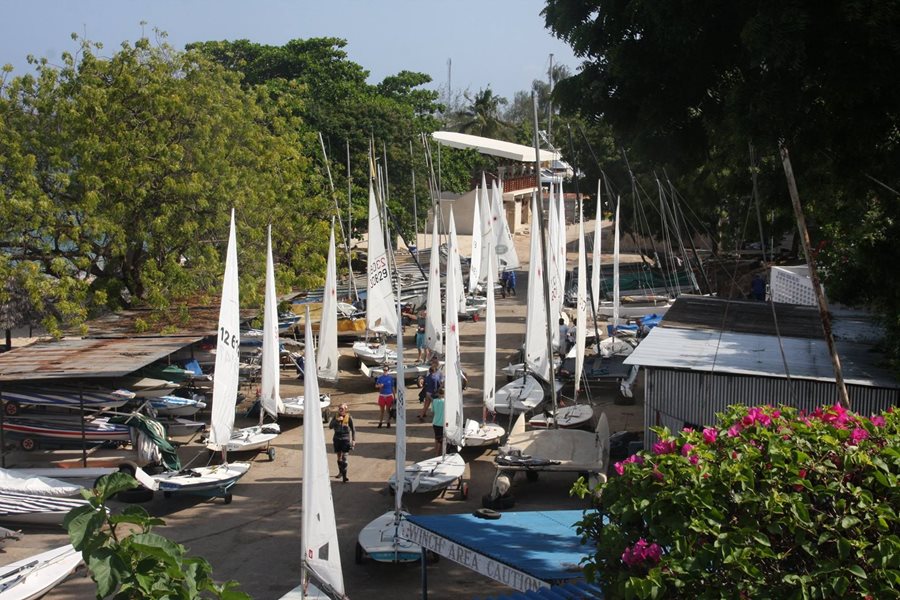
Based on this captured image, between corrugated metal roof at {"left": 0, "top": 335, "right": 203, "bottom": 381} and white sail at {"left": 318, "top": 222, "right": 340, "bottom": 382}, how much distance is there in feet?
9.19

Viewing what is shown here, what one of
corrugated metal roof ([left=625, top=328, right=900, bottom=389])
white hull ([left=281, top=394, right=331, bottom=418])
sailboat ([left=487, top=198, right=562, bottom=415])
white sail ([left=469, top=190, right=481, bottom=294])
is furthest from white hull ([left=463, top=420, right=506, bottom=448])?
white sail ([left=469, top=190, right=481, bottom=294])

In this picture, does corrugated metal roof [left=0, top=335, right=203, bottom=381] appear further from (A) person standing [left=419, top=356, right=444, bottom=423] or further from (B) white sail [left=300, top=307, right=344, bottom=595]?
(B) white sail [left=300, top=307, right=344, bottom=595]

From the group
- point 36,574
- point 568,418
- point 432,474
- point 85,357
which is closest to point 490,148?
point 568,418

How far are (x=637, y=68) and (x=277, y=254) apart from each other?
698 inches

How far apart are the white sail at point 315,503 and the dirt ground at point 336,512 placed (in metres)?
2.09

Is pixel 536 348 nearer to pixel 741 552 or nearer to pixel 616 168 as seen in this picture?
pixel 741 552

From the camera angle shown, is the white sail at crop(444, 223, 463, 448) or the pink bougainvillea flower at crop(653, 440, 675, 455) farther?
the white sail at crop(444, 223, 463, 448)

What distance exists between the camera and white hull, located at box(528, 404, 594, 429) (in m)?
18.4

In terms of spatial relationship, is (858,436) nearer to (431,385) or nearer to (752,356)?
(752,356)

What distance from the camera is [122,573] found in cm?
541

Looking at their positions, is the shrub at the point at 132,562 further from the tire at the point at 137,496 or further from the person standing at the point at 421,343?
the person standing at the point at 421,343

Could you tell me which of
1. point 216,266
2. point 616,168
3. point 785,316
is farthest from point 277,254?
point 616,168

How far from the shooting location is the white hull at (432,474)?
1495 centimetres

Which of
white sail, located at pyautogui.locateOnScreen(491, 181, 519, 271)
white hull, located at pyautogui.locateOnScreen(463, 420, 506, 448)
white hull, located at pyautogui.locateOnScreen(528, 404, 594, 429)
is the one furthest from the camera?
white sail, located at pyautogui.locateOnScreen(491, 181, 519, 271)
